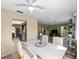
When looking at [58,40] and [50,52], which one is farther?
[58,40]

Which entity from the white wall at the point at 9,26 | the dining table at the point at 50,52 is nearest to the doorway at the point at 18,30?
the white wall at the point at 9,26

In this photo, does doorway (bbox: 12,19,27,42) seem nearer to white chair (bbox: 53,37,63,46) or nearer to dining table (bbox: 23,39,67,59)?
dining table (bbox: 23,39,67,59)

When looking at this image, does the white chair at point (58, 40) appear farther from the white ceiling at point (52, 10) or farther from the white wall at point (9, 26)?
the white wall at point (9, 26)

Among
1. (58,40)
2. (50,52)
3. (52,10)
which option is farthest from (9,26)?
(50,52)

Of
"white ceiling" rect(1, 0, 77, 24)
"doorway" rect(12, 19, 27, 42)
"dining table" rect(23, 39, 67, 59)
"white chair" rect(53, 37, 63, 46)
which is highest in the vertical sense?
"white ceiling" rect(1, 0, 77, 24)

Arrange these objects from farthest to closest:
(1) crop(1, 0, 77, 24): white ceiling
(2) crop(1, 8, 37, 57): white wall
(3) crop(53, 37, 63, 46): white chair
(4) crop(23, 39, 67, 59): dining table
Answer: (2) crop(1, 8, 37, 57): white wall
(3) crop(53, 37, 63, 46): white chair
(1) crop(1, 0, 77, 24): white ceiling
(4) crop(23, 39, 67, 59): dining table

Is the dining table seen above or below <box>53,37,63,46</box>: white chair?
below

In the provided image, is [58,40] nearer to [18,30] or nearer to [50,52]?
[50,52]

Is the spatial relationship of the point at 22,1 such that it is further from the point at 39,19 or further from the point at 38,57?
the point at 38,57

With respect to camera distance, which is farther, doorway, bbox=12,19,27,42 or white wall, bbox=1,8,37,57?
white wall, bbox=1,8,37,57

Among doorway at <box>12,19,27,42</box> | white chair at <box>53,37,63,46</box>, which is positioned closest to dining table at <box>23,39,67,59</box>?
white chair at <box>53,37,63,46</box>

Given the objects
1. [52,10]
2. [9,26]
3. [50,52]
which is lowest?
[50,52]

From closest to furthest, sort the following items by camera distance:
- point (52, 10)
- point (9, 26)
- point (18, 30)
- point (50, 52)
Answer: point (50, 52) → point (18, 30) → point (52, 10) → point (9, 26)

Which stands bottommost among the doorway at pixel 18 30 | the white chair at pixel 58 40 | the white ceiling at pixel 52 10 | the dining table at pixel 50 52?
the dining table at pixel 50 52
